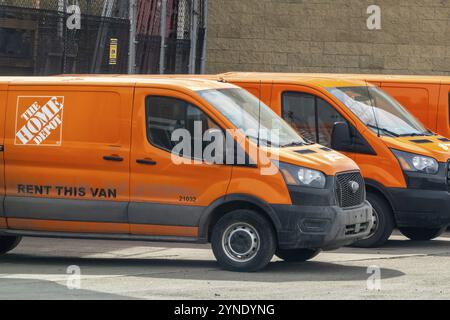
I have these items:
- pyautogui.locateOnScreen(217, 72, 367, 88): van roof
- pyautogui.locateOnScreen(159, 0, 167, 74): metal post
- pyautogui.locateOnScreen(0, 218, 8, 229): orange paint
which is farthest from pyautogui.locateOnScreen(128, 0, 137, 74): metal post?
pyautogui.locateOnScreen(0, 218, 8, 229): orange paint

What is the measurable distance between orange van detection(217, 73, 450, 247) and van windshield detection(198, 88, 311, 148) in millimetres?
1455

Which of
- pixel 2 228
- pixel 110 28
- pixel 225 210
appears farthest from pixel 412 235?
pixel 110 28

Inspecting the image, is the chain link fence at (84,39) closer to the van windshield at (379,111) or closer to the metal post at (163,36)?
the metal post at (163,36)

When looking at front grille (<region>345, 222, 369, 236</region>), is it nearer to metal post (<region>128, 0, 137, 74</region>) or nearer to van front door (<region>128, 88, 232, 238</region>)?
van front door (<region>128, 88, 232, 238</region>)

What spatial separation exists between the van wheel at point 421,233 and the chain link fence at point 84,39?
20.5ft

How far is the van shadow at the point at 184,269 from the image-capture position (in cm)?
1170

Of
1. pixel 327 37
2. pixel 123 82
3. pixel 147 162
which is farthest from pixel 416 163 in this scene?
pixel 327 37

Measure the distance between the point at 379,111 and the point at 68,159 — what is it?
4156 millimetres

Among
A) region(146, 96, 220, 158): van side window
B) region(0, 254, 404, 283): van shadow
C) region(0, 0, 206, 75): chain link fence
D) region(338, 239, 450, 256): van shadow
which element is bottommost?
region(0, 254, 404, 283): van shadow

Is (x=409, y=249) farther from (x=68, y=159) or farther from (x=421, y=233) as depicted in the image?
(x=68, y=159)

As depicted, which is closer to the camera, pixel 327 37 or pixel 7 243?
pixel 7 243

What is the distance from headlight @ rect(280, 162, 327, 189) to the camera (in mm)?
11906

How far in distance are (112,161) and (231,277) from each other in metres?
1.70

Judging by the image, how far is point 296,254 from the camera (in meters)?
13.2
